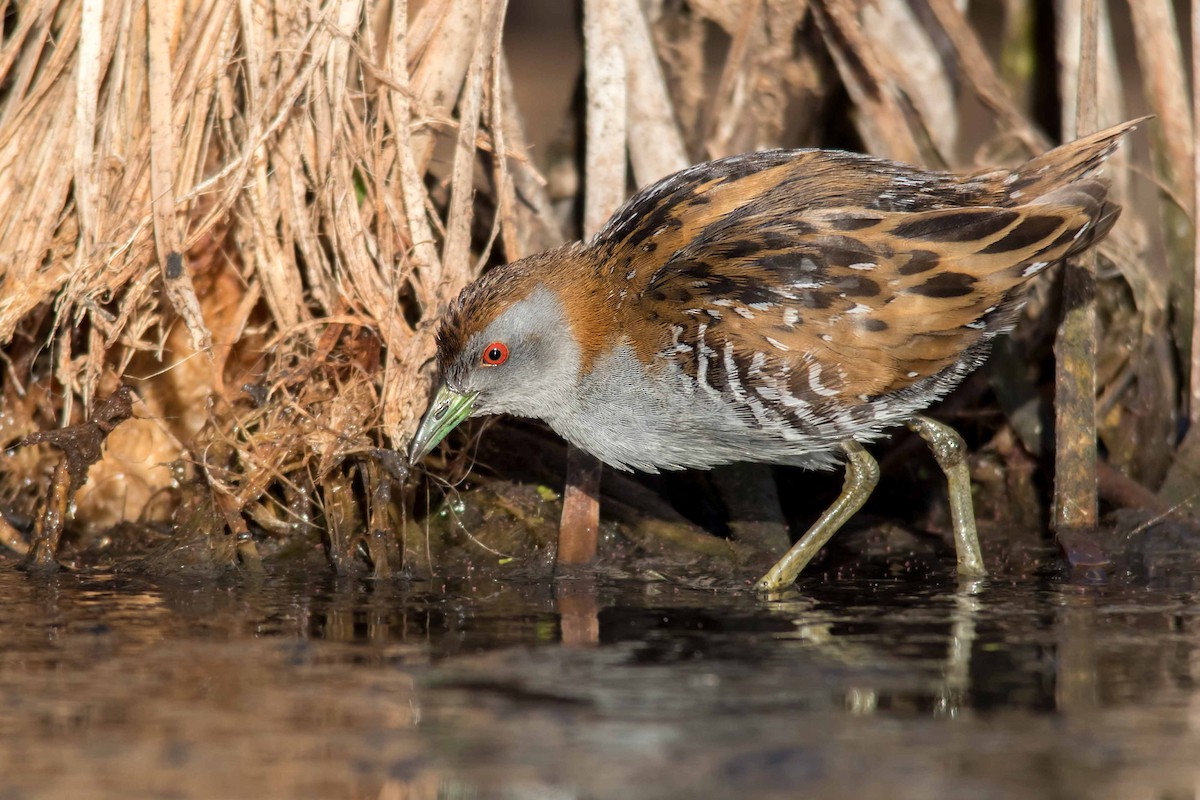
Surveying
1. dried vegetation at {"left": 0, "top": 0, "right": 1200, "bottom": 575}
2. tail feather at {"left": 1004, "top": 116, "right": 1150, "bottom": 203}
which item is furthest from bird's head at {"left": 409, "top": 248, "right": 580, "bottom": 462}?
tail feather at {"left": 1004, "top": 116, "right": 1150, "bottom": 203}

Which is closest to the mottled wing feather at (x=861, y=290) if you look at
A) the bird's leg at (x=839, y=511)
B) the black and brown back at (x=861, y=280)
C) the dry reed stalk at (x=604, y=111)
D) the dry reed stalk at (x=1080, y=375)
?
the black and brown back at (x=861, y=280)

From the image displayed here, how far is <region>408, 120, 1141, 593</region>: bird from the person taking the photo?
4.38 m

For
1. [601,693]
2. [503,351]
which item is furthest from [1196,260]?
[601,693]

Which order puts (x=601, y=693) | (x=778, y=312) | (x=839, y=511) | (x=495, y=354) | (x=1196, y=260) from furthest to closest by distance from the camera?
(x=1196, y=260) < (x=839, y=511) < (x=495, y=354) < (x=778, y=312) < (x=601, y=693)

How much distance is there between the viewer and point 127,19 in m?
5.06

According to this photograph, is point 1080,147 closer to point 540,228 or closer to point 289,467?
point 540,228

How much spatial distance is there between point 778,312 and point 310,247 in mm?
1880

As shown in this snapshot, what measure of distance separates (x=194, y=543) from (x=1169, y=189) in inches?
169

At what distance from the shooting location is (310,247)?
514 centimetres

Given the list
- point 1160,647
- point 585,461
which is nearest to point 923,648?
point 1160,647

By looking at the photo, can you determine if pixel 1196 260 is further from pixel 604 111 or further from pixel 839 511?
pixel 604 111

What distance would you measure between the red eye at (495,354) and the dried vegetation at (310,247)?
0.44 metres

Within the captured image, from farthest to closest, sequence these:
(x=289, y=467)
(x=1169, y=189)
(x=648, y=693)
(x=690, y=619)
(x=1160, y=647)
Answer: (x=1169, y=189)
(x=289, y=467)
(x=690, y=619)
(x=1160, y=647)
(x=648, y=693)

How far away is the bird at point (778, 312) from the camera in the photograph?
14.4 ft
